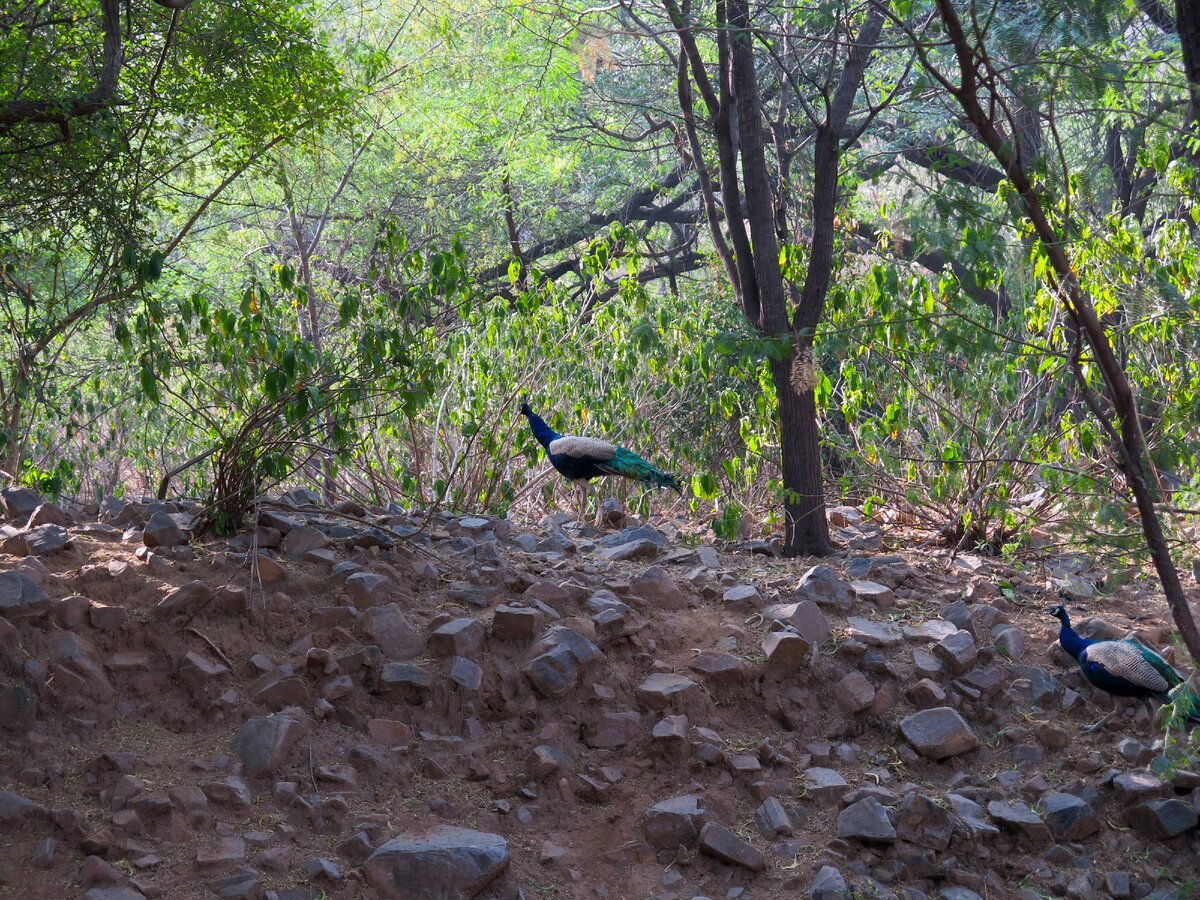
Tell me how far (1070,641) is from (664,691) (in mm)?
1649

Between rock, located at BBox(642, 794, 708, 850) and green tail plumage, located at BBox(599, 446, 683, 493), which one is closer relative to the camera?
rock, located at BBox(642, 794, 708, 850)

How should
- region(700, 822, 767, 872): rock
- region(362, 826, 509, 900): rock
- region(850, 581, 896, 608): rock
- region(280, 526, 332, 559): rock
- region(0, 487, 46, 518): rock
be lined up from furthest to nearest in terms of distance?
1. region(850, 581, 896, 608): rock
2. region(0, 487, 46, 518): rock
3. region(280, 526, 332, 559): rock
4. region(700, 822, 767, 872): rock
5. region(362, 826, 509, 900): rock

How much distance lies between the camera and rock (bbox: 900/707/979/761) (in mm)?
3949

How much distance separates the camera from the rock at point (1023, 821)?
3609 millimetres

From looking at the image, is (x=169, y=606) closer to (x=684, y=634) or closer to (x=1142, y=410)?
(x=684, y=634)

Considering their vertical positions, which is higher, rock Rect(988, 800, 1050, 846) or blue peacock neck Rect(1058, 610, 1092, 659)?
blue peacock neck Rect(1058, 610, 1092, 659)

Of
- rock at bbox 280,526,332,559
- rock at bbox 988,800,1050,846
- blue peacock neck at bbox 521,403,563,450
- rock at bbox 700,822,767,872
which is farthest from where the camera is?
blue peacock neck at bbox 521,403,563,450

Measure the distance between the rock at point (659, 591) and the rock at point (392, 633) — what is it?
99 centimetres

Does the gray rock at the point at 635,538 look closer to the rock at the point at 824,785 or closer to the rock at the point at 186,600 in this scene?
the rock at the point at 824,785

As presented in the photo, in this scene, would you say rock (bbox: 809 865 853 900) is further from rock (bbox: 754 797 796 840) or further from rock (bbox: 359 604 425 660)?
rock (bbox: 359 604 425 660)

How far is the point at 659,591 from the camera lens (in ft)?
15.1

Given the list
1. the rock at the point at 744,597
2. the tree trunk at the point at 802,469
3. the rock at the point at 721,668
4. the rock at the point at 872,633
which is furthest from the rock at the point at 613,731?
the tree trunk at the point at 802,469

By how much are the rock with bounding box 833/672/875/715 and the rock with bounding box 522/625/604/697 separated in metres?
0.92

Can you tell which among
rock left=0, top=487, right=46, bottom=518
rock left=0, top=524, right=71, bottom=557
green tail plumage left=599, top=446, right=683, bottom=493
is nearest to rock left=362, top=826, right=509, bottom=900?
rock left=0, top=524, right=71, bottom=557
